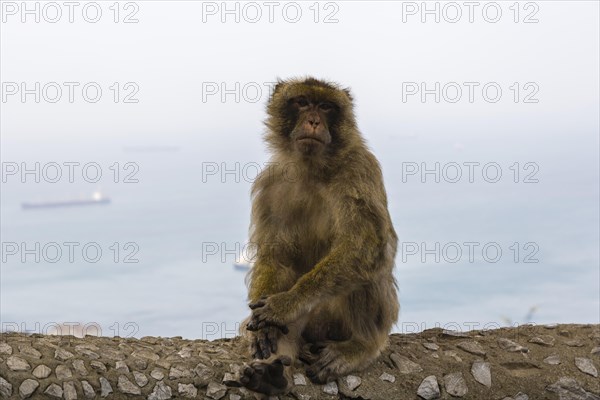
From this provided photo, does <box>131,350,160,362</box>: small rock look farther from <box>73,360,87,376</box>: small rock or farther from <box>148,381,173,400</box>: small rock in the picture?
<box>73,360,87,376</box>: small rock

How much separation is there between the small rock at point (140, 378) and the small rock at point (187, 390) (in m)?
0.24

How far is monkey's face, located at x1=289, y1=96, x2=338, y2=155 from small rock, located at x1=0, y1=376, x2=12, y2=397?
253 cm

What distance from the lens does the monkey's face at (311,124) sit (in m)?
7.24

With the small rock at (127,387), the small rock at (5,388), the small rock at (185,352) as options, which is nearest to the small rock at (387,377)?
the small rock at (185,352)

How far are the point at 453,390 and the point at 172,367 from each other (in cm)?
213

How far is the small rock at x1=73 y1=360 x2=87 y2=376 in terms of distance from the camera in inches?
281

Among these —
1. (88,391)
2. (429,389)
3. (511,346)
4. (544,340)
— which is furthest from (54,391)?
(544,340)

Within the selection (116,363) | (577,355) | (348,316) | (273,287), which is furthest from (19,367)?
(577,355)

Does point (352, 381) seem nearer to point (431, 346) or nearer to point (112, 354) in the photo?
point (431, 346)

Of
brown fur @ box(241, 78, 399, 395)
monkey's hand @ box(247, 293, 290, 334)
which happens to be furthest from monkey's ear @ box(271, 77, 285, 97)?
monkey's hand @ box(247, 293, 290, 334)

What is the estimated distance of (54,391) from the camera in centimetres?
692

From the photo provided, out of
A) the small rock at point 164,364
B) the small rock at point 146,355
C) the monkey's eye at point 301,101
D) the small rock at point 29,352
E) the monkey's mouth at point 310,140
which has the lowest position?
the small rock at point 164,364

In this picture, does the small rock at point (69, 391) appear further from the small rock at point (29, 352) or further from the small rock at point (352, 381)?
the small rock at point (352, 381)

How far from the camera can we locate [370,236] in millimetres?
7129
